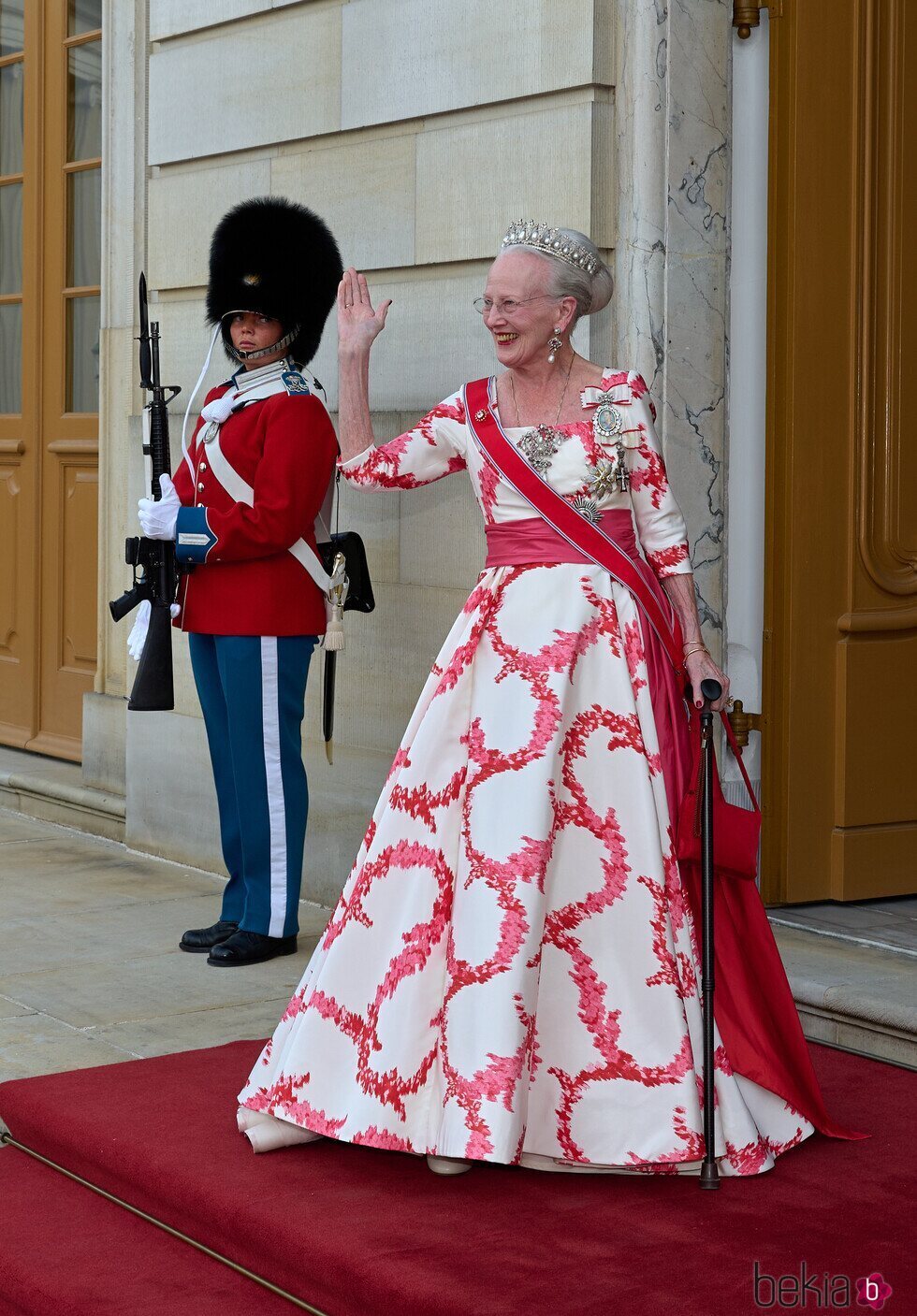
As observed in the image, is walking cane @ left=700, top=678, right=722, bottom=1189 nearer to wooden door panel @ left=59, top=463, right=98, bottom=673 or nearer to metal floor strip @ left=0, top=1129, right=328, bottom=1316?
metal floor strip @ left=0, top=1129, right=328, bottom=1316

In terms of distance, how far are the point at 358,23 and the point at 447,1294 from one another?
3932 mm

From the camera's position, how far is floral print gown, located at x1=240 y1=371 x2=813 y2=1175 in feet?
10.9

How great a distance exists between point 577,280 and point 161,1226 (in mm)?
1846

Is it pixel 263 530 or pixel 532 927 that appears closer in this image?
pixel 532 927

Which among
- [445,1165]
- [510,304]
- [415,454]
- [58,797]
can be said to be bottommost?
[445,1165]

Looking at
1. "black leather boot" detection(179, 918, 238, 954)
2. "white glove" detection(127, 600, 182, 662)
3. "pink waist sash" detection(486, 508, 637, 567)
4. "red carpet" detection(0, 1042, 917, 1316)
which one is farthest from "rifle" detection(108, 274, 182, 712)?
"pink waist sash" detection(486, 508, 637, 567)

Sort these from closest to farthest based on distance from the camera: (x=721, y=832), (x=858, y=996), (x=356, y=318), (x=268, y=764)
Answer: (x=721, y=832)
(x=356, y=318)
(x=858, y=996)
(x=268, y=764)

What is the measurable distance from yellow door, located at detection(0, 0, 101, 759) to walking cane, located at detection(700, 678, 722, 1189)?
15.2 feet

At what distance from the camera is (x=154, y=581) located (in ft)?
16.8

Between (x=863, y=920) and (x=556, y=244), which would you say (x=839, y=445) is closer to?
(x=863, y=920)

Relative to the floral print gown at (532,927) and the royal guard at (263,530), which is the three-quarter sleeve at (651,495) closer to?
the floral print gown at (532,927)

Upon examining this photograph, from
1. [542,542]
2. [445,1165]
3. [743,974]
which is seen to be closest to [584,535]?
[542,542]

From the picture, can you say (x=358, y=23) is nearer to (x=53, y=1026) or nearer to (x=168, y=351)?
(x=168, y=351)

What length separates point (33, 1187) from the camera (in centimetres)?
353
